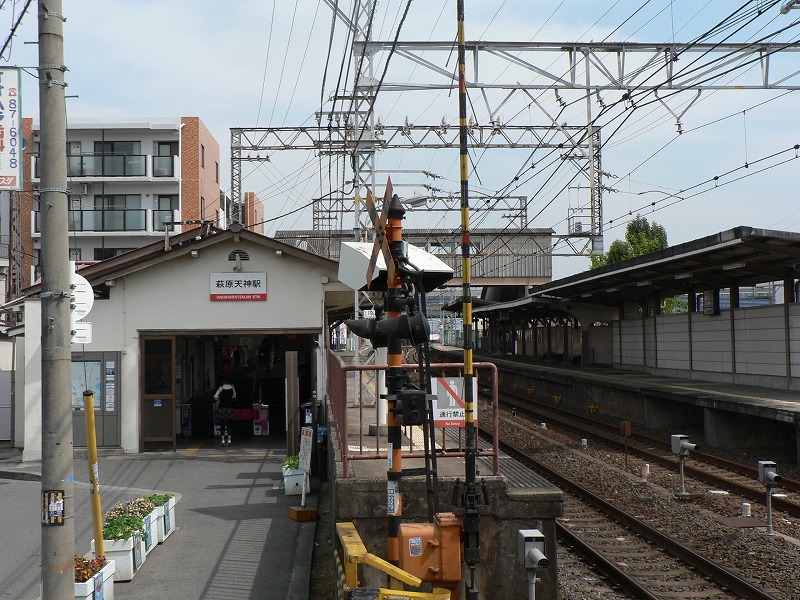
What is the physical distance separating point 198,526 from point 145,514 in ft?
4.69

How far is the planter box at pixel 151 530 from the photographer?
809 centimetres

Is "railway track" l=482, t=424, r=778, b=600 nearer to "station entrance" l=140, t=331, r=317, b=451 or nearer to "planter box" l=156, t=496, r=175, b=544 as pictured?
"planter box" l=156, t=496, r=175, b=544

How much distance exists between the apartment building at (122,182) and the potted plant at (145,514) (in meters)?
26.5

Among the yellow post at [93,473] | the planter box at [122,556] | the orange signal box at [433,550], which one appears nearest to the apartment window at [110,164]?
the planter box at [122,556]

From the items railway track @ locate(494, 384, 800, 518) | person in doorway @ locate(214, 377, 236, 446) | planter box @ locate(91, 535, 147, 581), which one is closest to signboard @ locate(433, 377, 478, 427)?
planter box @ locate(91, 535, 147, 581)

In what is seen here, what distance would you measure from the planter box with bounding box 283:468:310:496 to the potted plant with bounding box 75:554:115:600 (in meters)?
4.25

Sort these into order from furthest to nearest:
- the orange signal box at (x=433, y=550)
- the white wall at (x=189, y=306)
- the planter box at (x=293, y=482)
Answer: the white wall at (x=189, y=306) < the planter box at (x=293, y=482) < the orange signal box at (x=433, y=550)

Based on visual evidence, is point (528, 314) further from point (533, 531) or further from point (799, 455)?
point (533, 531)

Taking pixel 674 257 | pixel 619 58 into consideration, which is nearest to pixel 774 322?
pixel 674 257

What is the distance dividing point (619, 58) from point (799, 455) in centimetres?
763

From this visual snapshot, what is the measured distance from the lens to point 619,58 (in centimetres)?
1448

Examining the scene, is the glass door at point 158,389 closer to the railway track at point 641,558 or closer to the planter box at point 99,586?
the railway track at point 641,558

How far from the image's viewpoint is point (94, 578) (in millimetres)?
6285

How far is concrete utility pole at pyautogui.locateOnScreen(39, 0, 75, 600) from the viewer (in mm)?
5109
